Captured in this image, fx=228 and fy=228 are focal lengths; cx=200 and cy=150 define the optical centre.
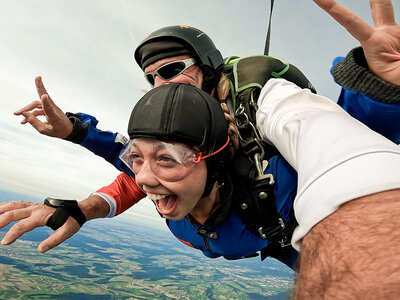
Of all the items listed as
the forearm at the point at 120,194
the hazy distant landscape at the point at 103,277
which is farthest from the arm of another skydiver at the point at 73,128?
the hazy distant landscape at the point at 103,277

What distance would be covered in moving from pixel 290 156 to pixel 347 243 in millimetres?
654

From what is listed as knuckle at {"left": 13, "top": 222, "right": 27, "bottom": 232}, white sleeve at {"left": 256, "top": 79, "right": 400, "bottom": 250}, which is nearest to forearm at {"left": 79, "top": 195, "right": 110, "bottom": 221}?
knuckle at {"left": 13, "top": 222, "right": 27, "bottom": 232}

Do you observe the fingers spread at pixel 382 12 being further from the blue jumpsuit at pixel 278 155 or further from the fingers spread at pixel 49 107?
the fingers spread at pixel 49 107

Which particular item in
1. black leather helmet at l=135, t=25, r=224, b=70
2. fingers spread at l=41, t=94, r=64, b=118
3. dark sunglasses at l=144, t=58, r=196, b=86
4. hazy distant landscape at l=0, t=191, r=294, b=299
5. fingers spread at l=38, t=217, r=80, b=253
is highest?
black leather helmet at l=135, t=25, r=224, b=70

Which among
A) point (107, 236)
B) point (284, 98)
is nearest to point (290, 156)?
point (284, 98)

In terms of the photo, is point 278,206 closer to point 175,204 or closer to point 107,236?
point 175,204

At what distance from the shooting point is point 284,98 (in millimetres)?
1386

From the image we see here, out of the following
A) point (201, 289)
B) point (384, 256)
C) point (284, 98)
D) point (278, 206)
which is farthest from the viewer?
point (201, 289)

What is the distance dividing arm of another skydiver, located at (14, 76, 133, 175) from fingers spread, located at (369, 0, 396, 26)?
2.42 meters

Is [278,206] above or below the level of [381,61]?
below

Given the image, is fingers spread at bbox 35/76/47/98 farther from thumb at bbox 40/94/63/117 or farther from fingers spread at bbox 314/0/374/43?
fingers spread at bbox 314/0/374/43

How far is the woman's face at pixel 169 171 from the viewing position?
5.07ft

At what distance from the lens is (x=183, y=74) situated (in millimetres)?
2328

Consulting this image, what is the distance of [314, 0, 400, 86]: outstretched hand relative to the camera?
1.11 meters
